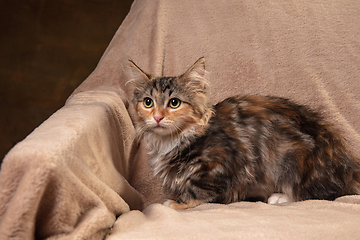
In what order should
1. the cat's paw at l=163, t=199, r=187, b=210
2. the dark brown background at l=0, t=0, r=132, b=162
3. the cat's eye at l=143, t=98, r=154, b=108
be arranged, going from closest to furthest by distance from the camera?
the cat's paw at l=163, t=199, r=187, b=210, the cat's eye at l=143, t=98, r=154, b=108, the dark brown background at l=0, t=0, r=132, b=162

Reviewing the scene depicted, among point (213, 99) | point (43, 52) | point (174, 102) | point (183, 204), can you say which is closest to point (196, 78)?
point (174, 102)

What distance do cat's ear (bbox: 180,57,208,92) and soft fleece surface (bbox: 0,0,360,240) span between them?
40 cm

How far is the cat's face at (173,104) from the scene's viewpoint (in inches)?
54.3

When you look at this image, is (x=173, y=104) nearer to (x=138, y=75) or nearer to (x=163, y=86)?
(x=163, y=86)

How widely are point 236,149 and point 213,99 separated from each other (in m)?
0.59

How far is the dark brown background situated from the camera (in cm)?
284

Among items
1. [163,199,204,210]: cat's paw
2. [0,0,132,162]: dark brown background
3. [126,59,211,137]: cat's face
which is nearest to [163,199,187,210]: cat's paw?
[163,199,204,210]: cat's paw

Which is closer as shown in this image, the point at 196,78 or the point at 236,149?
the point at 236,149

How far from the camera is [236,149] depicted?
1.38 meters

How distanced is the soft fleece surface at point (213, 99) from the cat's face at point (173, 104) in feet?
0.56

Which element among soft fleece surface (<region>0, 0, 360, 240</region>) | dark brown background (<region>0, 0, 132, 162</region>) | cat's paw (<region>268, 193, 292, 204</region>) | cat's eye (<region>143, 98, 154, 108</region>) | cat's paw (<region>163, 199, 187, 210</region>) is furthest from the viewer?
dark brown background (<region>0, 0, 132, 162</region>)

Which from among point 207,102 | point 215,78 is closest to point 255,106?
point 207,102

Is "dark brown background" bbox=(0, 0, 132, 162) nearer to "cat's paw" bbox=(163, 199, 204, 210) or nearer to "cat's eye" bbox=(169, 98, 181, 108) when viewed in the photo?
"cat's eye" bbox=(169, 98, 181, 108)

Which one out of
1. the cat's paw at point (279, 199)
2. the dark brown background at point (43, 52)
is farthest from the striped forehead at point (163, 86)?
the dark brown background at point (43, 52)
